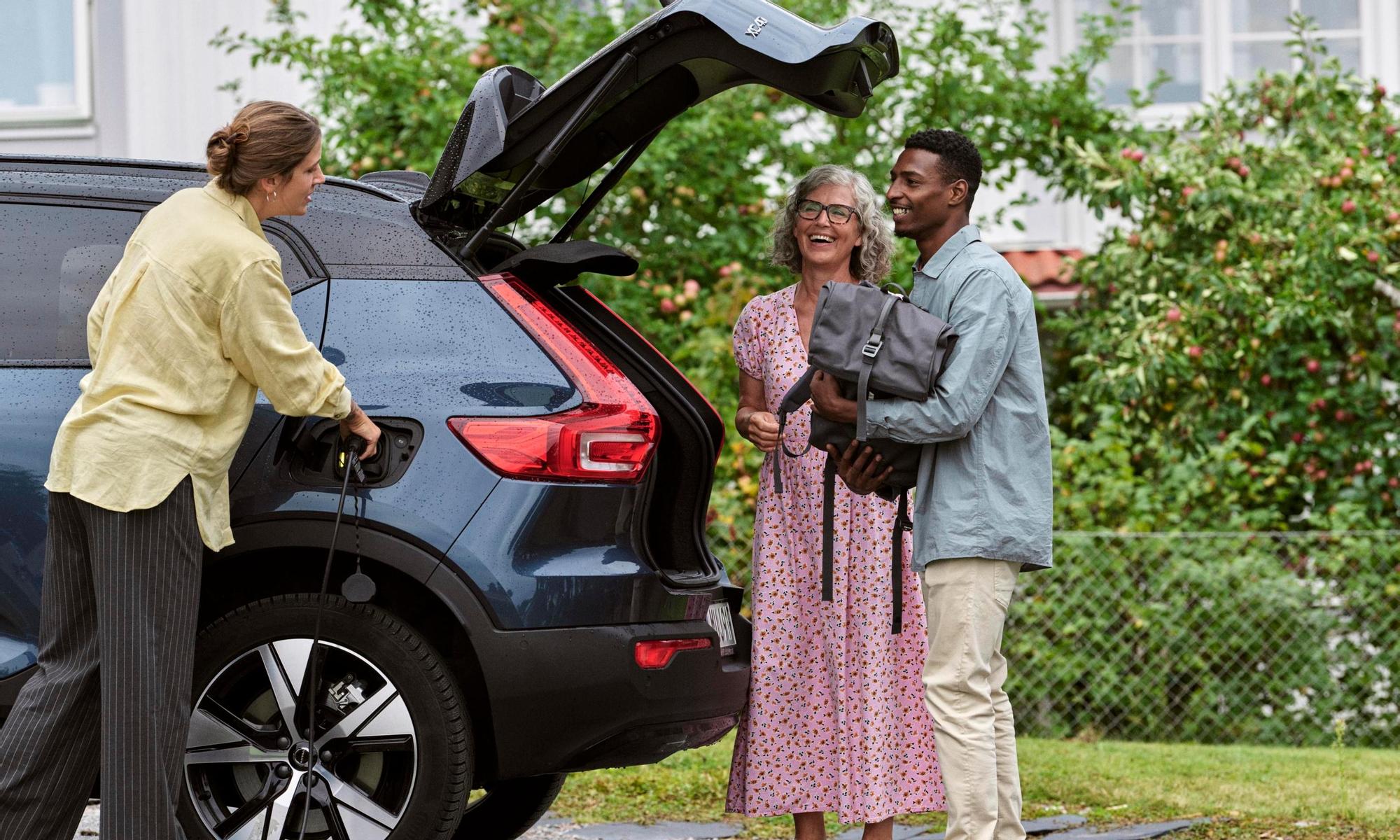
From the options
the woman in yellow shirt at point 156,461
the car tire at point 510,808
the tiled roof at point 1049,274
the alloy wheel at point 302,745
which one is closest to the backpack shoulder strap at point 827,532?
the car tire at point 510,808

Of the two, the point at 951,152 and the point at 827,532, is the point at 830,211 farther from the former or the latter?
the point at 827,532

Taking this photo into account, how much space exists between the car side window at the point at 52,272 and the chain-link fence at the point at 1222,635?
4754 mm

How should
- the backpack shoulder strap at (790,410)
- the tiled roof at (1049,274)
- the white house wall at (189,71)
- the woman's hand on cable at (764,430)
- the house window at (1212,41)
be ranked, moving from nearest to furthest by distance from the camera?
1. the backpack shoulder strap at (790,410)
2. the woman's hand on cable at (764,430)
3. the tiled roof at (1049,274)
4. the white house wall at (189,71)
5. the house window at (1212,41)

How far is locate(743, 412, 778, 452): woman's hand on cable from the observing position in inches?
173

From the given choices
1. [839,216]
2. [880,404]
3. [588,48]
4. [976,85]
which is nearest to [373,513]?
[880,404]

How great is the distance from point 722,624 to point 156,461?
1.43m

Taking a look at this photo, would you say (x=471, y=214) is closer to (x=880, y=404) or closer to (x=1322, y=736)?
(x=880, y=404)

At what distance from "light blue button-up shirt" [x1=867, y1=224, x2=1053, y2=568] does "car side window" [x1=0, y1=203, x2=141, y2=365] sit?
1.77m

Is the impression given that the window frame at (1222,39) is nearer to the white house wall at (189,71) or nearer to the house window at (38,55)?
the white house wall at (189,71)

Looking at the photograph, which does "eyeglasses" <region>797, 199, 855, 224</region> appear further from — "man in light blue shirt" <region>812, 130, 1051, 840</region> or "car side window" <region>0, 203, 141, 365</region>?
"car side window" <region>0, 203, 141, 365</region>

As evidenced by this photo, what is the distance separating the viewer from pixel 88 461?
340 cm

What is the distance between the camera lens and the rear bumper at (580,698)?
364 cm

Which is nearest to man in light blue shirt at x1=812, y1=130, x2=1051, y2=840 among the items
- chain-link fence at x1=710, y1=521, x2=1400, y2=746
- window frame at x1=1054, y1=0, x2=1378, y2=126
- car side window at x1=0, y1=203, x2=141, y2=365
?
car side window at x1=0, y1=203, x2=141, y2=365

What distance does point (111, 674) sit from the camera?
3430mm
